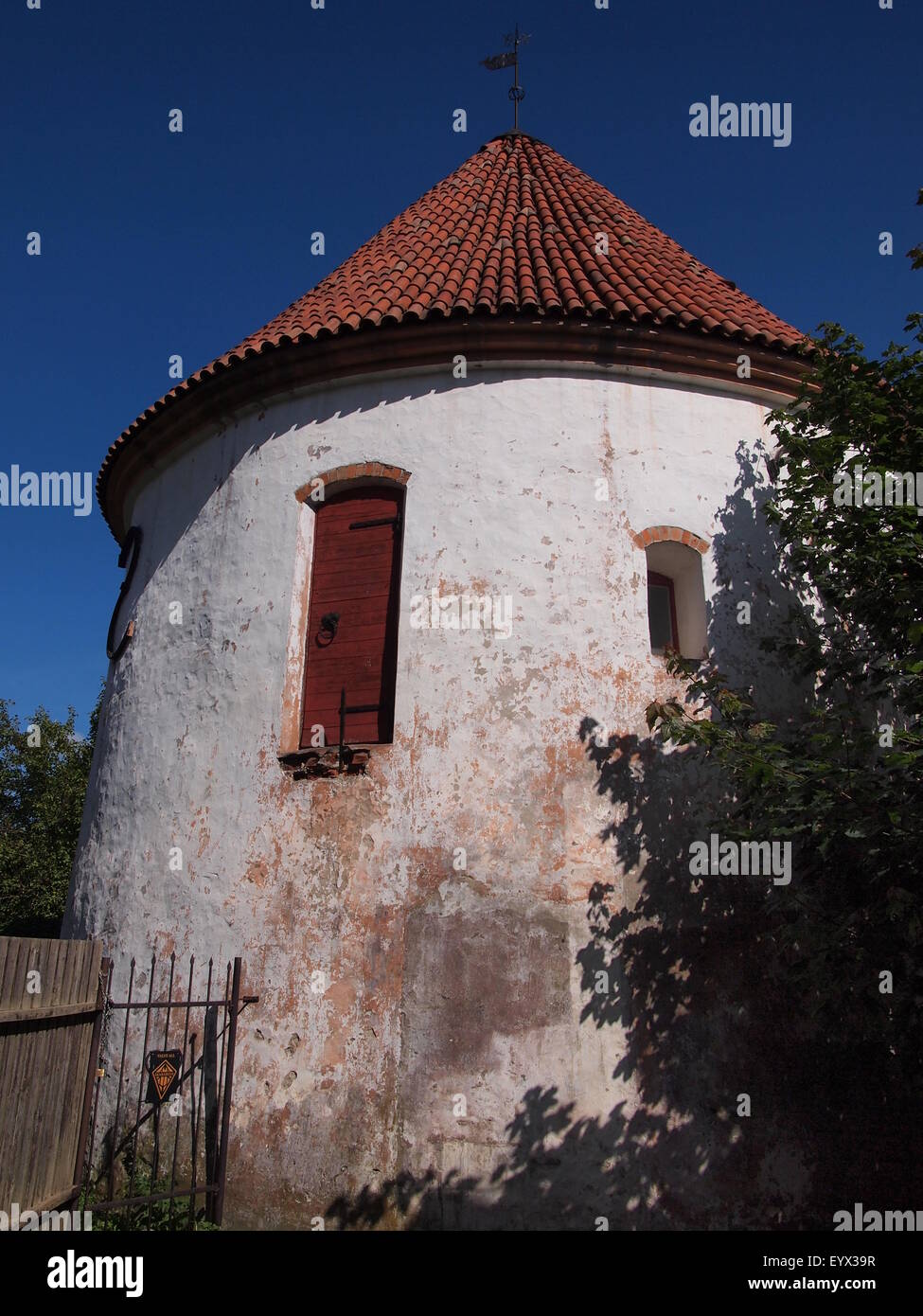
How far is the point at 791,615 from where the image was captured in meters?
6.90

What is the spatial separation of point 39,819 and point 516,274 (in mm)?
20274

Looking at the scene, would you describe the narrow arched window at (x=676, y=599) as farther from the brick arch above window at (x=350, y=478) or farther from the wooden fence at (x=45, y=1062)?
the wooden fence at (x=45, y=1062)

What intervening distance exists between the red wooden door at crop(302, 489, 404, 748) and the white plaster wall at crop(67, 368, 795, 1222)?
247 millimetres

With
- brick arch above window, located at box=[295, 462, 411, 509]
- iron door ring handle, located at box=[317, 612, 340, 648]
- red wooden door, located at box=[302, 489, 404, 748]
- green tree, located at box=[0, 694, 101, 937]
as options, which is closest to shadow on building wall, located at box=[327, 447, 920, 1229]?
red wooden door, located at box=[302, 489, 404, 748]

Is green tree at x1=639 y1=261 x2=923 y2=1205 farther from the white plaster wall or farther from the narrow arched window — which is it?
the white plaster wall

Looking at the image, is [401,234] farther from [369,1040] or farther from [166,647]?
[369,1040]

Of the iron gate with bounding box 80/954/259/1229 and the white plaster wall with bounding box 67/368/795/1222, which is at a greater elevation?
the white plaster wall with bounding box 67/368/795/1222

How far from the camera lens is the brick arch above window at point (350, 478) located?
7.84 meters

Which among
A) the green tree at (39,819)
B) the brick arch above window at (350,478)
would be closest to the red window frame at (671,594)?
the brick arch above window at (350,478)

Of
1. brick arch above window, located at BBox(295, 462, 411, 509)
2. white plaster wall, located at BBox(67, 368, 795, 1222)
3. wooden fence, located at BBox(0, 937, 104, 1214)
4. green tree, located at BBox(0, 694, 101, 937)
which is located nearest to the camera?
wooden fence, located at BBox(0, 937, 104, 1214)

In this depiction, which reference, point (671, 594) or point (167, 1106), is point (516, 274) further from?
point (167, 1106)

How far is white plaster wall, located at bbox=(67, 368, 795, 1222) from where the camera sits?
6.32 metres

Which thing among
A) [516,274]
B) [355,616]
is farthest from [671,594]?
[516,274]
